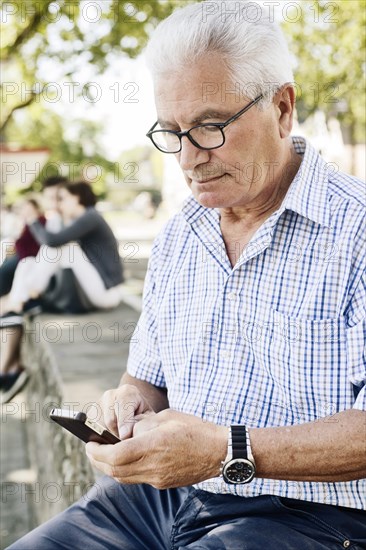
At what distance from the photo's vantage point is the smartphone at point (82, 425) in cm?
169

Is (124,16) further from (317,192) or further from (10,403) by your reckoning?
(317,192)

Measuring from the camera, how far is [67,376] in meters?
4.23

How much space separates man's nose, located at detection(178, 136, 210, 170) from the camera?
6.26 feet

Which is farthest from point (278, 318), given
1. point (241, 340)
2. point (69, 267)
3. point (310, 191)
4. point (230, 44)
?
point (69, 267)

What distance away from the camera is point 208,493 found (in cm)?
185

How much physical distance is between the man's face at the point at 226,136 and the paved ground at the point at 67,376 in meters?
1.82

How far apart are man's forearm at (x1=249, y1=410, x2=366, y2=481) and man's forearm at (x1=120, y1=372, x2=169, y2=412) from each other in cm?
61

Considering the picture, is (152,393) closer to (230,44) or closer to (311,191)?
(311,191)

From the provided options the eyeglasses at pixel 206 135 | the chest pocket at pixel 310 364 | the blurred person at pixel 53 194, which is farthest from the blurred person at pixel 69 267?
the chest pocket at pixel 310 364

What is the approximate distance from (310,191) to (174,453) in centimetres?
74

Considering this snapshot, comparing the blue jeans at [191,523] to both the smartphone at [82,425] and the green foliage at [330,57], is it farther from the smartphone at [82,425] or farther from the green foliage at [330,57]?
the green foliage at [330,57]

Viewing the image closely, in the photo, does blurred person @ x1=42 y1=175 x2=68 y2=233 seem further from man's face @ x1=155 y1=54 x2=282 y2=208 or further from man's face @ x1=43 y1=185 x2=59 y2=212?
man's face @ x1=155 y1=54 x2=282 y2=208

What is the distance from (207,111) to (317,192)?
13.6 inches

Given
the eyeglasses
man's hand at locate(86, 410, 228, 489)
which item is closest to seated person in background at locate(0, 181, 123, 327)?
the eyeglasses
